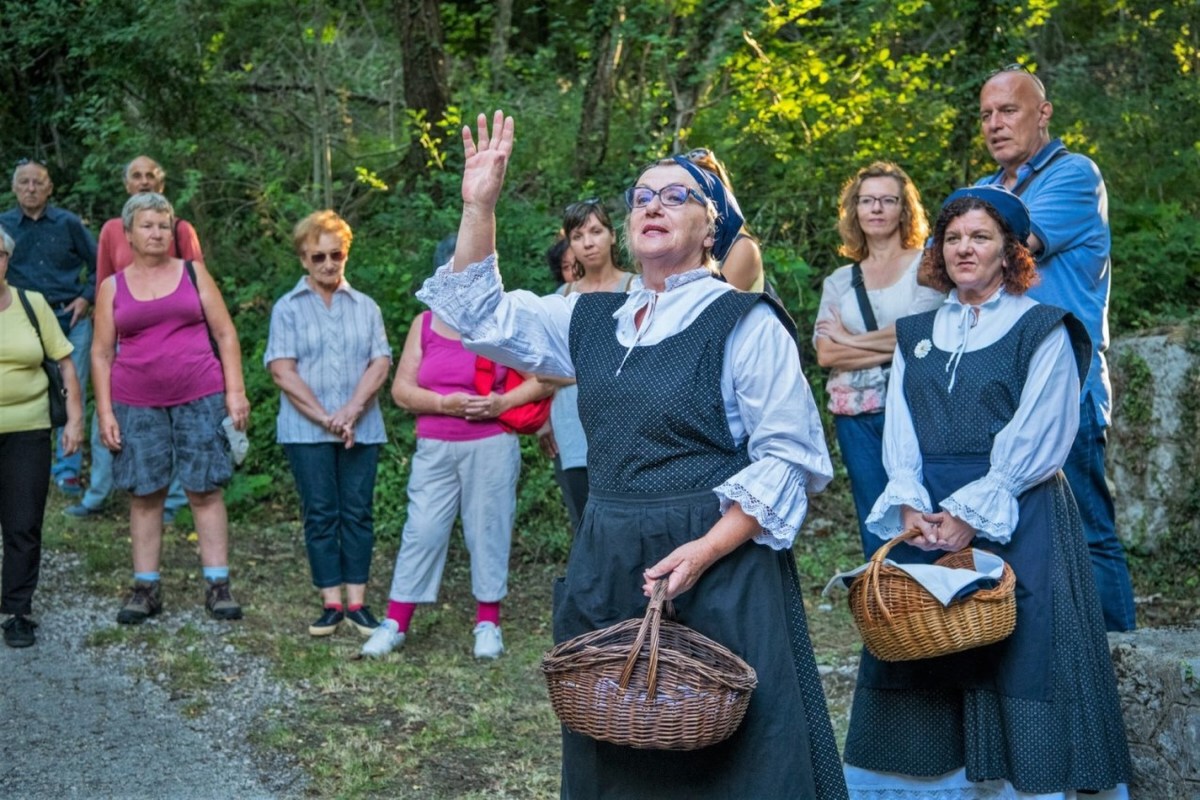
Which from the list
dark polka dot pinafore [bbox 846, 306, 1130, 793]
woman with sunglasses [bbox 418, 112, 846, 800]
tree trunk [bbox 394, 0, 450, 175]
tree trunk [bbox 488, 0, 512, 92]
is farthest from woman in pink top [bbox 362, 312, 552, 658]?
tree trunk [bbox 488, 0, 512, 92]

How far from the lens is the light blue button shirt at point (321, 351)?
7.04 meters

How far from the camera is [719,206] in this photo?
3.57 m

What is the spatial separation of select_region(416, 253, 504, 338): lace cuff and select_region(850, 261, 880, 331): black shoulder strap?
8.51 feet

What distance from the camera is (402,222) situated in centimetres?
1011

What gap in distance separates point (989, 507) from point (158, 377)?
4191 mm

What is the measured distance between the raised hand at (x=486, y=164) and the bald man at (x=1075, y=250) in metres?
2.04

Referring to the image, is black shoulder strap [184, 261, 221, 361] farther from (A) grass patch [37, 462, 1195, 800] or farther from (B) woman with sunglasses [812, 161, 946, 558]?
(B) woman with sunglasses [812, 161, 946, 558]

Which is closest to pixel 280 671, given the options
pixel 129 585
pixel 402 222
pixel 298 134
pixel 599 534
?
pixel 129 585

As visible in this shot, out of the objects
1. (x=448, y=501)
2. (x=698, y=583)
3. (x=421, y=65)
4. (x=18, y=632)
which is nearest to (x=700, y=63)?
(x=421, y=65)

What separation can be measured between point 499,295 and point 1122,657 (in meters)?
2.57

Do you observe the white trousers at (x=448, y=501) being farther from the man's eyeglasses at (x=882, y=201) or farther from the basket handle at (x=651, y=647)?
the basket handle at (x=651, y=647)

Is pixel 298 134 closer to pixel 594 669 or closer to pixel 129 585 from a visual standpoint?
pixel 129 585

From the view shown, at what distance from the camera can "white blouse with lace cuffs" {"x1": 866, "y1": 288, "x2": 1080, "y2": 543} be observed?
4.15 m

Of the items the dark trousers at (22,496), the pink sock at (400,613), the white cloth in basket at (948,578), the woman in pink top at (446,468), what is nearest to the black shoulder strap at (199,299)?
the dark trousers at (22,496)
